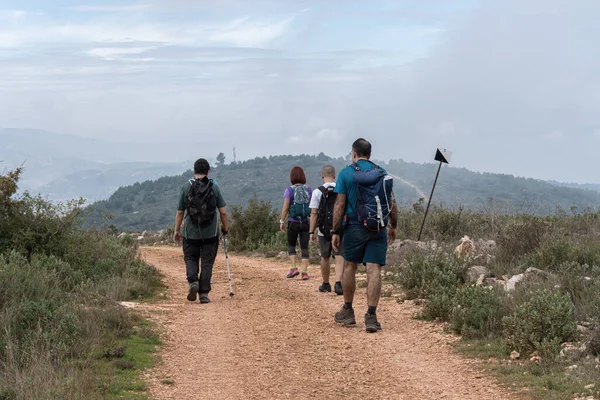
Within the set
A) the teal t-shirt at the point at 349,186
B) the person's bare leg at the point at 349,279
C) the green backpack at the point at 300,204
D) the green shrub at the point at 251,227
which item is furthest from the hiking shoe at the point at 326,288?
the green shrub at the point at 251,227

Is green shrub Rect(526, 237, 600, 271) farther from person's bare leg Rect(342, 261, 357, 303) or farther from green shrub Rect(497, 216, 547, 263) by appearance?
person's bare leg Rect(342, 261, 357, 303)

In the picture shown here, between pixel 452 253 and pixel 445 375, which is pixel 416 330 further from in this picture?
pixel 452 253

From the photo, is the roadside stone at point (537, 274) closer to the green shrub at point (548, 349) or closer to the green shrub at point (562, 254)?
the green shrub at point (562, 254)

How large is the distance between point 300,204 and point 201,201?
2827 millimetres

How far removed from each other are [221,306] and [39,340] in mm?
4322

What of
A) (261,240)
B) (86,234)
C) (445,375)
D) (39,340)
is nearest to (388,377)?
(445,375)

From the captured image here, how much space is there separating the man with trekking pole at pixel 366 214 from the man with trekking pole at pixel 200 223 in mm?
2914

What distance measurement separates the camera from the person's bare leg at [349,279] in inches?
375

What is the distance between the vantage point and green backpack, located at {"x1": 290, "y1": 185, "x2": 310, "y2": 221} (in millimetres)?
13773

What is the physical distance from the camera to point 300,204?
1384 centimetres

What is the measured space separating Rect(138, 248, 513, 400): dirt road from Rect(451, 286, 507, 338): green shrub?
0.88 feet

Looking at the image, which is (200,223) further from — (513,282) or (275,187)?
(275,187)

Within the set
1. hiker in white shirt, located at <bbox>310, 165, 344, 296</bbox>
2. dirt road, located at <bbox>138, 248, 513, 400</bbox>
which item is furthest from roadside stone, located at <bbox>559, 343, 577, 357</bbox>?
hiker in white shirt, located at <bbox>310, 165, 344, 296</bbox>

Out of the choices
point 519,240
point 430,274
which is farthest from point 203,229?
point 519,240
